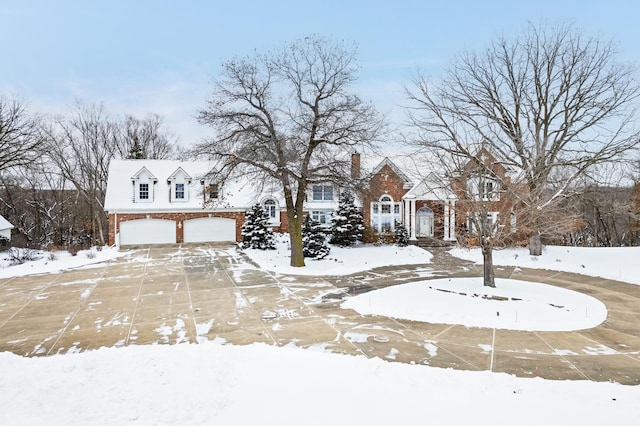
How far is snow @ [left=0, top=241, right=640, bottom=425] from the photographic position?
14.0 ft

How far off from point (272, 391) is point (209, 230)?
21046 millimetres

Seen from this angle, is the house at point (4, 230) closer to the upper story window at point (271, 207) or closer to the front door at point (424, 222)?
the upper story window at point (271, 207)

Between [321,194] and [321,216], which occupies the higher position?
[321,194]

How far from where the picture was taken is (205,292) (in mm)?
11156

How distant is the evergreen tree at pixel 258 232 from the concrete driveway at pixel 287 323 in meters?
7.20

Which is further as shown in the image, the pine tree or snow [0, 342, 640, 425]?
the pine tree

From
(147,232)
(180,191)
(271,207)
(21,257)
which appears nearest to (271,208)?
(271,207)

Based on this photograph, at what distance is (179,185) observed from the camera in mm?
24938

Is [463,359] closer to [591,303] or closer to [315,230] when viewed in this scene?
[591,303]

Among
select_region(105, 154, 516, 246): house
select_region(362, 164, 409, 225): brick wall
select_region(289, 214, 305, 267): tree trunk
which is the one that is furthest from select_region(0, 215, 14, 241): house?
select_region(362, 164, 409, 225): brick wall

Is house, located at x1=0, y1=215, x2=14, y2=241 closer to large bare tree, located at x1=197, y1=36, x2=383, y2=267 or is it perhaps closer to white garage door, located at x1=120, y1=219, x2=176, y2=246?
white garage door, located at x1=120, y1=219, x2=176, y2=246

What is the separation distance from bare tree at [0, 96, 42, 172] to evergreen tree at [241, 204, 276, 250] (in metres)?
13.1

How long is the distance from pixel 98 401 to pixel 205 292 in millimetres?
6624

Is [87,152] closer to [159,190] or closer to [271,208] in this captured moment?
[159,190]
